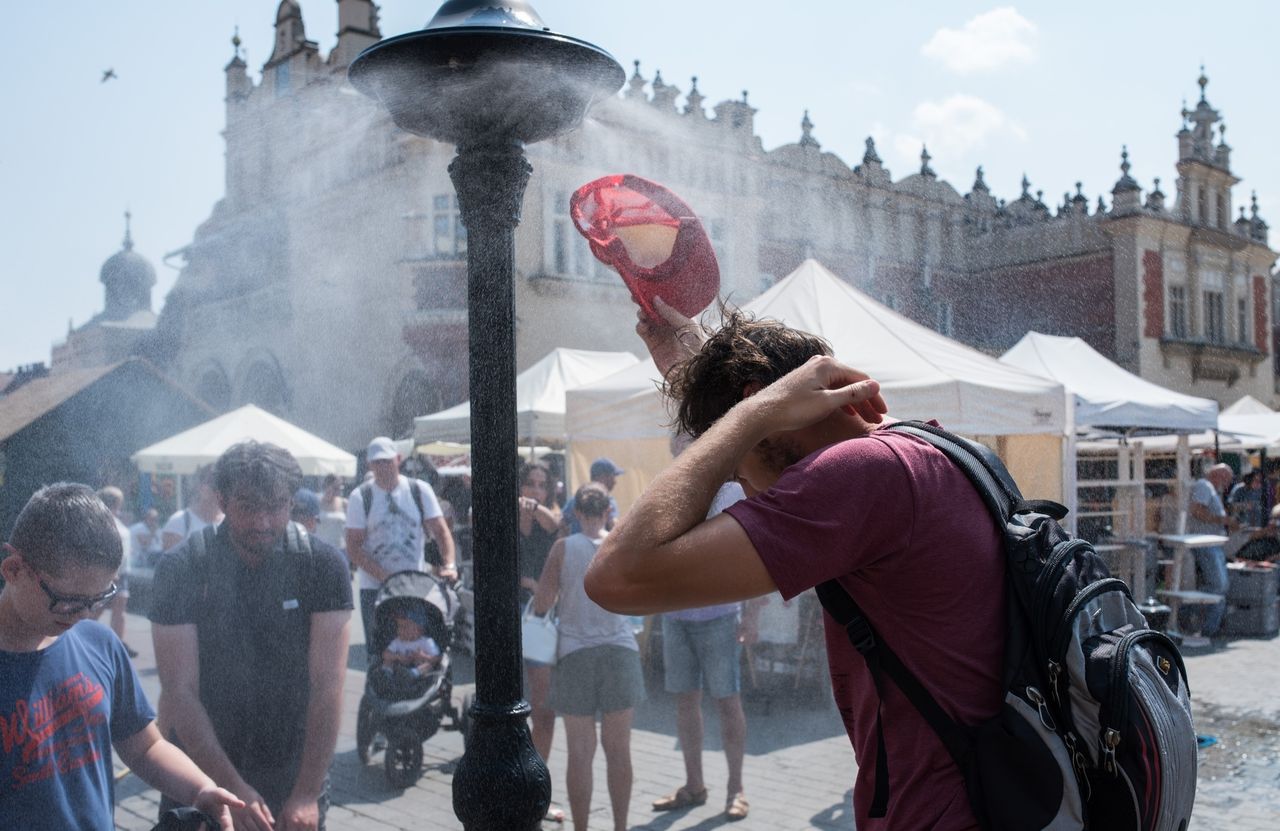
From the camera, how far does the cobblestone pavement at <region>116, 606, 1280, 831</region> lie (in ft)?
17.1

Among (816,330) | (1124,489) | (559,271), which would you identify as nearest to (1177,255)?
(559,271)

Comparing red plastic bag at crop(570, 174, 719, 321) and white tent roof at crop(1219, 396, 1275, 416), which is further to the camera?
white tent roof at crop(1219, 396, 1275, 416)

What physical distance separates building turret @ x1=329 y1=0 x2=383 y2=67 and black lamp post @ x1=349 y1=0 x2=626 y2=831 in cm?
1278

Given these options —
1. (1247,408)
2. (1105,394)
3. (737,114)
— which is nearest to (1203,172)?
(1247,408)

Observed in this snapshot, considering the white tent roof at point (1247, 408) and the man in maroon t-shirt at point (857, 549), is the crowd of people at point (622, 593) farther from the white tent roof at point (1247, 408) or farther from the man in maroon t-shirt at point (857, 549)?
the white tent roof at point (1247, 408)

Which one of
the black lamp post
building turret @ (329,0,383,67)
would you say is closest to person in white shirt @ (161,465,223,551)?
the black lamp post

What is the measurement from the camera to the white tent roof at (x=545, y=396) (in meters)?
11.4

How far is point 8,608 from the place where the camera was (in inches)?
88.0

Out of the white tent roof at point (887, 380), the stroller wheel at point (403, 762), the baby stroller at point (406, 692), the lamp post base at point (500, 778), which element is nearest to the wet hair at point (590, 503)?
the baby stroller at point (406, 692)

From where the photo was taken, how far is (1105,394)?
35.2 ft

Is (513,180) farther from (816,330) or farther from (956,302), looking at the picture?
(956,302)

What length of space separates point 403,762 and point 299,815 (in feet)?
9.98

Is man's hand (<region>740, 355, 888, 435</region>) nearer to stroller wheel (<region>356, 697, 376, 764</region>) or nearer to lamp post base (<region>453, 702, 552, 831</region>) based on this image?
lamp post base (<region>453, 702, 552, 831</region>)

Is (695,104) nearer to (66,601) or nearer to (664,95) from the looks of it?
(664,95)
